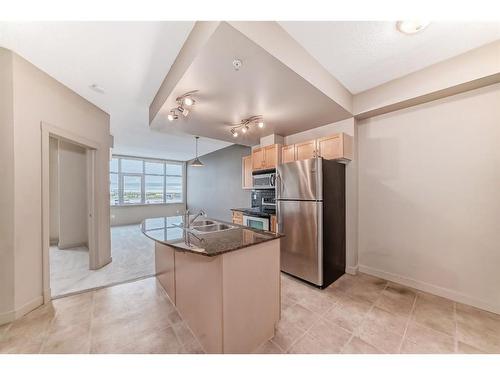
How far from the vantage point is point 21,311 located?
187 cm

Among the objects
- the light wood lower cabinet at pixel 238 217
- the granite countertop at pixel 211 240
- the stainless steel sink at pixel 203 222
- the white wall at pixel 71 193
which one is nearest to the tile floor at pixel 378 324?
the granite countertop at pixel 211 240

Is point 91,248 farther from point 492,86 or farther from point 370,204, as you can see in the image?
point 492,86

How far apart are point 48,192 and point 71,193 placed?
2674mm

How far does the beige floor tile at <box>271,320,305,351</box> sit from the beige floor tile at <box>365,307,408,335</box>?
78cm

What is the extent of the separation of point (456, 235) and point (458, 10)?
2.27m

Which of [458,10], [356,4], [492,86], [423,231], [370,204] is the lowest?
[423,231]

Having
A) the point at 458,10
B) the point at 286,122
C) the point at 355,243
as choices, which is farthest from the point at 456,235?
the point at 286,122

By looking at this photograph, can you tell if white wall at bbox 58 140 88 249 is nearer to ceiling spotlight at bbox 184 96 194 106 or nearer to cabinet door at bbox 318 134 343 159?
ceiling spotlight at bbox 184 96 194 106

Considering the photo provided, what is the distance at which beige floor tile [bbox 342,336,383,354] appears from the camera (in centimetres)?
145

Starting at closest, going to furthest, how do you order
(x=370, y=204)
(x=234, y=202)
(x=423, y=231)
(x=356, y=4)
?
(x=356, y=4) → (x=423, y=231) → (x=370, y=204) → (x=234, y=202)

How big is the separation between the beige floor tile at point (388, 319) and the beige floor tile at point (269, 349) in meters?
1.04

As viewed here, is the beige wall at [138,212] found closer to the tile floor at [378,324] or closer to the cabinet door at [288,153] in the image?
the cabinet door at [288,153]

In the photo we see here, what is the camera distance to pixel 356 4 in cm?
123

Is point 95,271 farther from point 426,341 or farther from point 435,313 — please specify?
point 435,313
